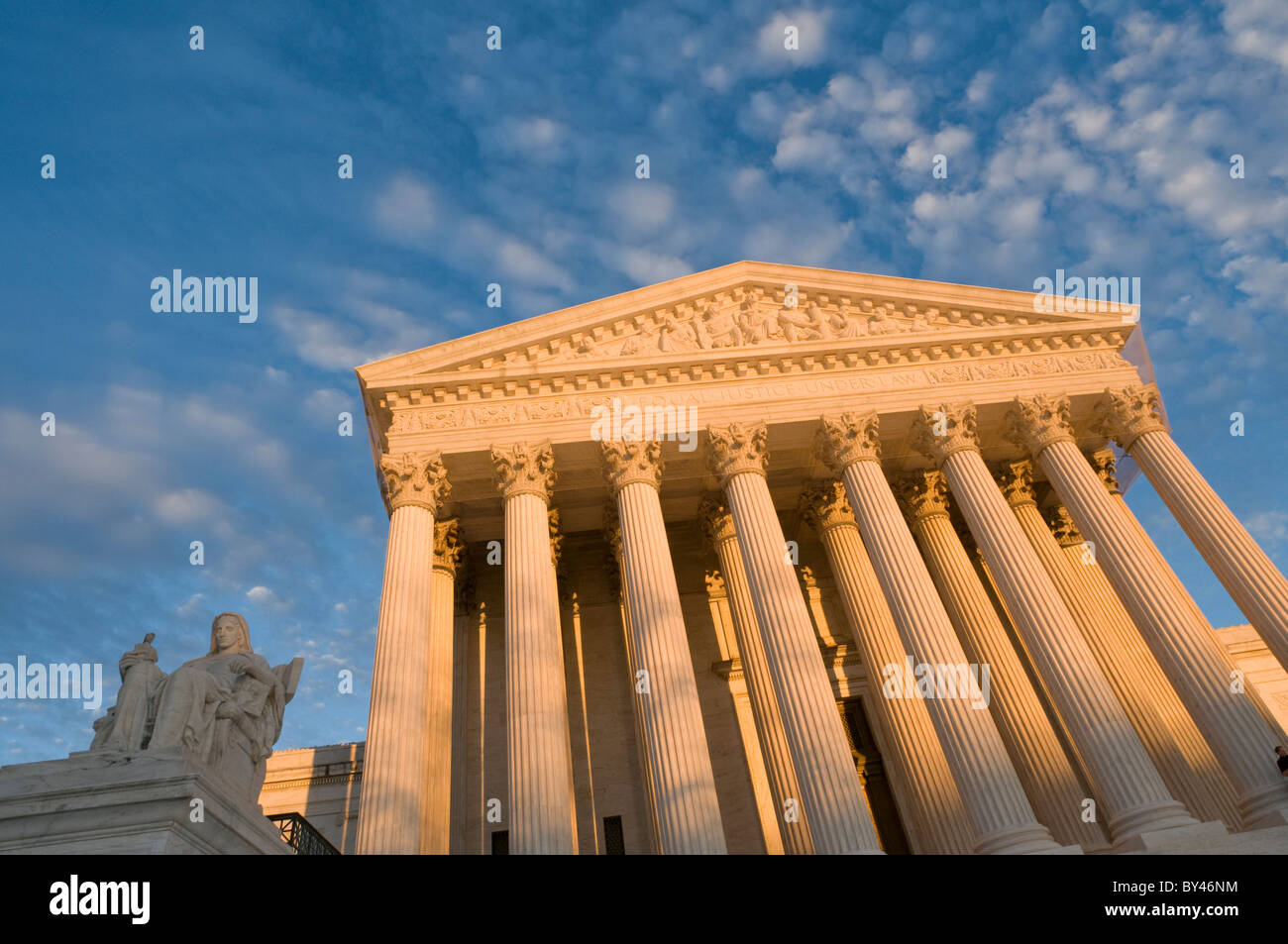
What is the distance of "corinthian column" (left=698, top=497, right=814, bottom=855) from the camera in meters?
18.0

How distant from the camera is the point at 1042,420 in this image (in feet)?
72.3

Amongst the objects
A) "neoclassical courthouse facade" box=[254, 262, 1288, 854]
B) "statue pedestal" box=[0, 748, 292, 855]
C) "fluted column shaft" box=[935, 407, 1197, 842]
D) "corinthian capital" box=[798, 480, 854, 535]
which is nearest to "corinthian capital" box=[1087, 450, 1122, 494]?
"neoclassical courthouse facade" box=[254, 262, 1288, 854]

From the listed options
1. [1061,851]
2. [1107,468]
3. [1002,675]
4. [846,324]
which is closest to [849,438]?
[846,324]

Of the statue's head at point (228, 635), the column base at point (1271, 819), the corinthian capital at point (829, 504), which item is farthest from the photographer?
the corinthian capital at point (829, 504)

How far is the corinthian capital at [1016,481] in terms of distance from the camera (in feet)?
79.6

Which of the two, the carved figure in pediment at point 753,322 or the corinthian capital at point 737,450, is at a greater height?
the carved figure in pediment at point 753,322

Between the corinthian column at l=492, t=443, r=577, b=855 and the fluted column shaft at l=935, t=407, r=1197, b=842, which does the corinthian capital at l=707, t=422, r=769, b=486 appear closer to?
the corinthian column at l=492, t=443, r=577, b=855

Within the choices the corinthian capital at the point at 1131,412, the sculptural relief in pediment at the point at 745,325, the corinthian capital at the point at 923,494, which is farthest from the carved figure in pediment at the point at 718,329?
the corinthian capital at the point at 1131,412

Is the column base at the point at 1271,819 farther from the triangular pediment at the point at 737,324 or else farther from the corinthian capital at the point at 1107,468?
the triangular pediment at the point at 737,324

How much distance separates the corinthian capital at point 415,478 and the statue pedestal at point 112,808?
464 inches

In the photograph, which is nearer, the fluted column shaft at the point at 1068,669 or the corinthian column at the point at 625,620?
the fluted column shaft at the point at 1068,669

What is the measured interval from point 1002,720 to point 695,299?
13774 millimetres

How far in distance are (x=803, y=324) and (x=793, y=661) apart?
1037cm
